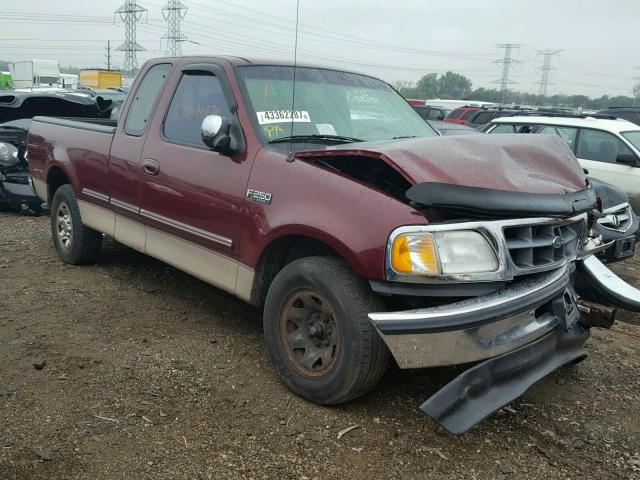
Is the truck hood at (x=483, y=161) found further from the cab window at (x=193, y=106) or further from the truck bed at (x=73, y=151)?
the truck bed at (x=73, y=151)

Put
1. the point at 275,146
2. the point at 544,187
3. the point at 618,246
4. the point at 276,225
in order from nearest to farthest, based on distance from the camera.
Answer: the point at 544,187
the point at 276,225
the point at 275,146
the point at 618,246

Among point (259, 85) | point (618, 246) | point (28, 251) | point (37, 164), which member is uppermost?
point (259, 85)

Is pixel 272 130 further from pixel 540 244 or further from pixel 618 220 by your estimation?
pixel 618 220

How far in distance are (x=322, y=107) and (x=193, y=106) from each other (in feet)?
3.01

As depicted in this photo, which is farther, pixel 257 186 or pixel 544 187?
pixel 257 186

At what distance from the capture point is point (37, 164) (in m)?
6.13

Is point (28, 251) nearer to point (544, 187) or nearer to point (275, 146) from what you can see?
point (275, 146)

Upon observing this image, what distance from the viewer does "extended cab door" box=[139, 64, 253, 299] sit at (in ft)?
12.4

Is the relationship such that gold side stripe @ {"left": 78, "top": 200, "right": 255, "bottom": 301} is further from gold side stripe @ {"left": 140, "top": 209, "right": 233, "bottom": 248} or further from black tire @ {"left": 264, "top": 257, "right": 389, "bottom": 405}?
black tire @ {"left": 264, "top": 257, "right": 389, "bottom": 405}

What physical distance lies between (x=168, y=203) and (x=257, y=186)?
955 millimetres

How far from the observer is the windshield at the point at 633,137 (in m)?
8.61

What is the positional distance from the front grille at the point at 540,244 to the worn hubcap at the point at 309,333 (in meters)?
0.93

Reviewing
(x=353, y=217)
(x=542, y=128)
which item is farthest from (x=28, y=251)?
(x=542, y=128)

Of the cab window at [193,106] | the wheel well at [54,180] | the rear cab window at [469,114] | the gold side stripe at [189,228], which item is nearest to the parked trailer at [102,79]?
the rear cab window at [469,114]
